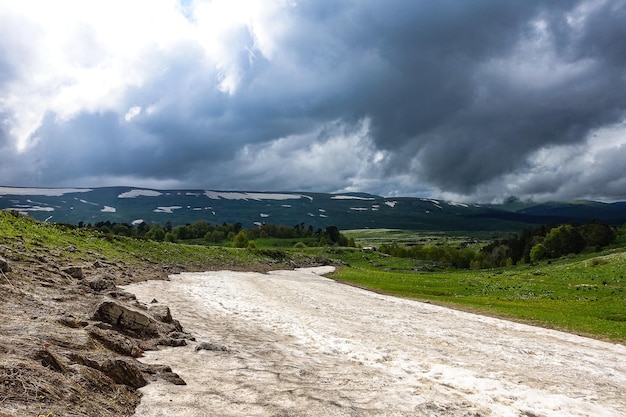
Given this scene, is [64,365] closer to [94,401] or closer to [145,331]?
[94,401]

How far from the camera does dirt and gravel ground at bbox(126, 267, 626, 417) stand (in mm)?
11969

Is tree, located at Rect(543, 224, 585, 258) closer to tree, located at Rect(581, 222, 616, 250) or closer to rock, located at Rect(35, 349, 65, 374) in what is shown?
tree, located at Rect(581, 222, 616, 250)

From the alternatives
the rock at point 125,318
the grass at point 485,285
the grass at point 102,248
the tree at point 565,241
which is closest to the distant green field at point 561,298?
the grass at point 485,285

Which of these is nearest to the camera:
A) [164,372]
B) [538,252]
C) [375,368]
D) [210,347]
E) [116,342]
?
[164,372]

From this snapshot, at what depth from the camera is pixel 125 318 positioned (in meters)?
17.6

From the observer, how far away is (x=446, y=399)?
43.9 feet

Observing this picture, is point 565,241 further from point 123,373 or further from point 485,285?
point 123,373

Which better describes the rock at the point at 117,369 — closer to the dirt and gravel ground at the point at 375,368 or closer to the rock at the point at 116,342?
the dirt and gravel ground at the point at 375,368

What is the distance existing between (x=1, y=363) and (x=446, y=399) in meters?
12.4

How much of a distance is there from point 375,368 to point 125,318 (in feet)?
35.4

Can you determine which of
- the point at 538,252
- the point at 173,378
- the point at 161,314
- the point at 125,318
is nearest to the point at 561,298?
the point at 161,314

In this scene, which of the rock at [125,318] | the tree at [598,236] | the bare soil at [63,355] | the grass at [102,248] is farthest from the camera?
the tree at [598,236]

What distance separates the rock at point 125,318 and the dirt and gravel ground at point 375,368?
195 cm

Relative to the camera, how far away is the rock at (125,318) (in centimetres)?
1722
